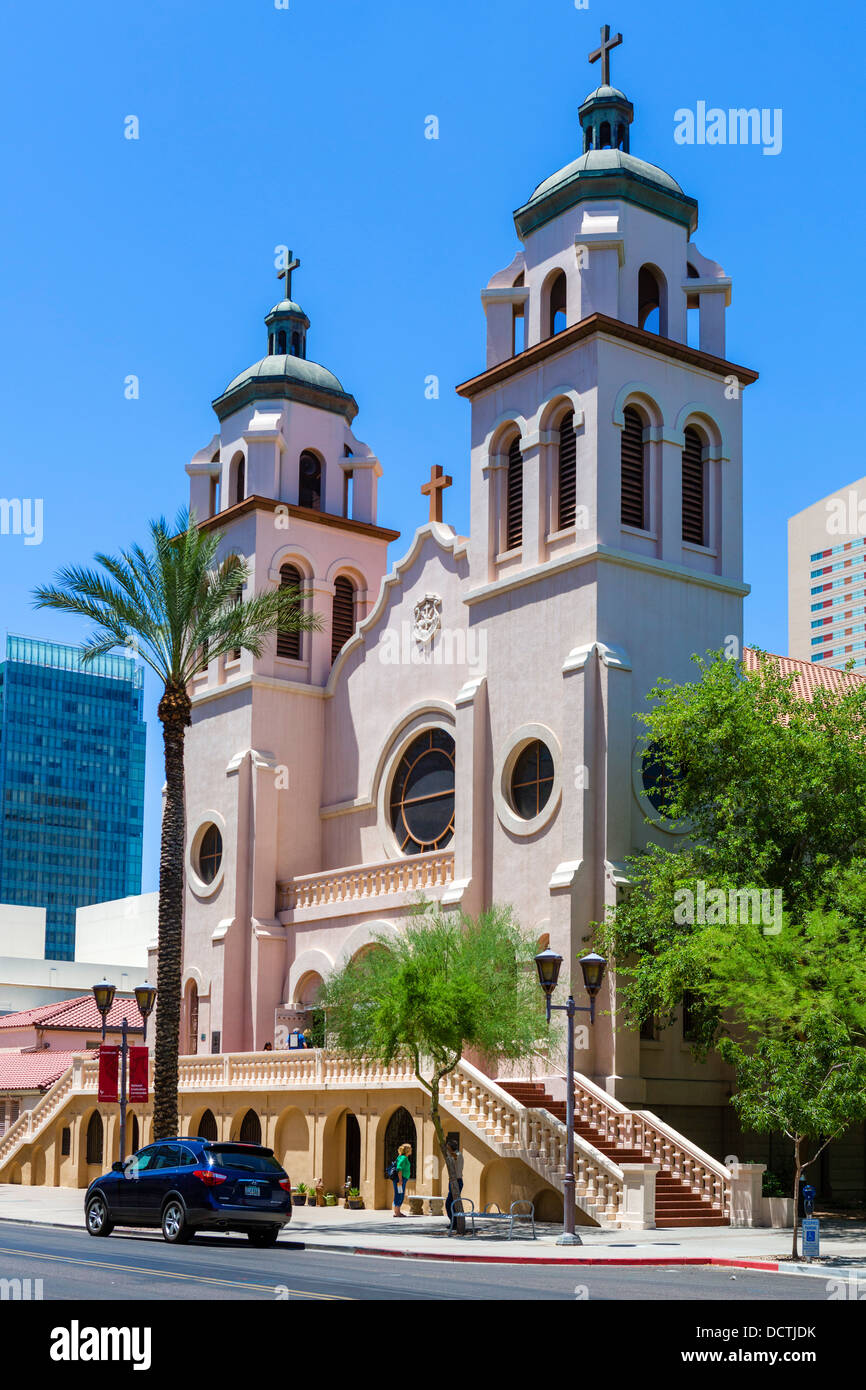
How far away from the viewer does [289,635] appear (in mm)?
45375

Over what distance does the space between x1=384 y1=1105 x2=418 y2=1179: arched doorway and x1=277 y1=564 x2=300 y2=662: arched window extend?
16.1 meters

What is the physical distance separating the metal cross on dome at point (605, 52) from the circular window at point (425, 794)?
1612 centimetres

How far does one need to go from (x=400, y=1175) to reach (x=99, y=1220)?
7.20 metres

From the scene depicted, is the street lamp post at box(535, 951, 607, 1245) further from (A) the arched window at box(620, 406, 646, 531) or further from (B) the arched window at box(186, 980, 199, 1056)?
(B) the arched window at box(186, 980, 199, 1056)

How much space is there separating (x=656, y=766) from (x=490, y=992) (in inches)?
300

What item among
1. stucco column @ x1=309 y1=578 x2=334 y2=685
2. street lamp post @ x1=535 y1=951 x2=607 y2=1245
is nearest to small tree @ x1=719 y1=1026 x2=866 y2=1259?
street lamp post @ x1=535 y1=951 x2=607 y2=1245

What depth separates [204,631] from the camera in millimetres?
33500

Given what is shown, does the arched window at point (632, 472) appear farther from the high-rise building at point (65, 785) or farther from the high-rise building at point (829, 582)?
the high-rise building at point (65, 785)

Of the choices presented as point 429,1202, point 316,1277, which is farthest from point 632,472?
point 316,1277

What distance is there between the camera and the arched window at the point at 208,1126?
38438 mm

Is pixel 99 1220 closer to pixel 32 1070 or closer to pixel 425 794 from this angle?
pixel 425 794

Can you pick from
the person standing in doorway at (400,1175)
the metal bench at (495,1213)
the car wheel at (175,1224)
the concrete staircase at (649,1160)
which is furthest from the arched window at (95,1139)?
the car wheel at (175,1224)
